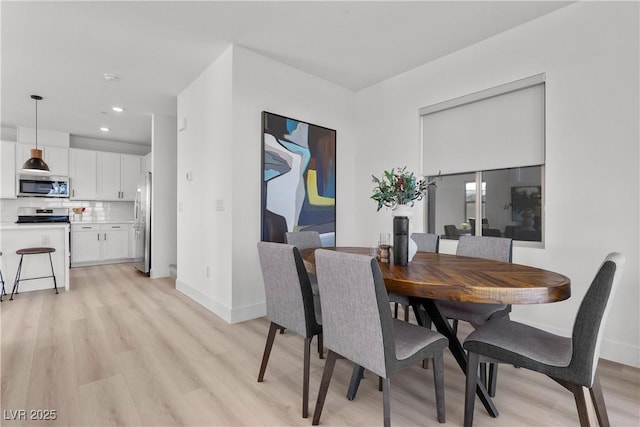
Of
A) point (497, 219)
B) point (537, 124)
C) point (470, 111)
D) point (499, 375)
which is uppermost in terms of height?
point (470, 111)

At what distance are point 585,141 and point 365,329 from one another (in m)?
2.37

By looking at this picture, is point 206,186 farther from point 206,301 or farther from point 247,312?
point 247,312

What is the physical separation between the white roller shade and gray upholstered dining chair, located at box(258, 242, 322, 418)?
2321 millimetres

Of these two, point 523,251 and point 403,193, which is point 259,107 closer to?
point 403,193

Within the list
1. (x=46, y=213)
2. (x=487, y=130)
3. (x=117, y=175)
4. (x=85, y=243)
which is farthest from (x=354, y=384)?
(x=46, y=213)

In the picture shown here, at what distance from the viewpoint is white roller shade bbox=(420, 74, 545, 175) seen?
2.71 meters

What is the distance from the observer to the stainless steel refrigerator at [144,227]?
16.5ft

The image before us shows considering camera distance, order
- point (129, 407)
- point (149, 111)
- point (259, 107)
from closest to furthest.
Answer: point (129, 407)
point (259, 107)
point (149, 111)

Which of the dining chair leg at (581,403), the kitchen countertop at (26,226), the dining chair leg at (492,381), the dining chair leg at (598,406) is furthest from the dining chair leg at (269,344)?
the kitchen countertop at (26,226)

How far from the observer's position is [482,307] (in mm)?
1962

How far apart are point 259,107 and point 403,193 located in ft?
6.63

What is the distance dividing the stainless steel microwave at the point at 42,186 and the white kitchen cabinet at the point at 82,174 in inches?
5.2

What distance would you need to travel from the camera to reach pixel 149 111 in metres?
4.89

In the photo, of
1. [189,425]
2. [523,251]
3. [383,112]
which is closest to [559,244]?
[523,251]
